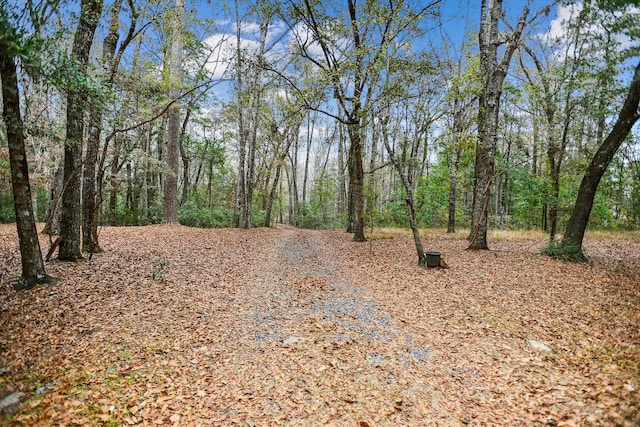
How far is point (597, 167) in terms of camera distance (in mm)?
7574

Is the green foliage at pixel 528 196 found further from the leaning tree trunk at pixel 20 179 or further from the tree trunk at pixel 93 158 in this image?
the leaning tree trunk at pixel 20 179

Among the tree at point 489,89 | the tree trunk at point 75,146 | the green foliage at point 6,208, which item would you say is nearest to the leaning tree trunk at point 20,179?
the tree trunk at point 75,146

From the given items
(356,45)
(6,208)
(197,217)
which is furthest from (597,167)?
(6,208)

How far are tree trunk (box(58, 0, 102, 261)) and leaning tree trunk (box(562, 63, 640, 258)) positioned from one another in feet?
34.5

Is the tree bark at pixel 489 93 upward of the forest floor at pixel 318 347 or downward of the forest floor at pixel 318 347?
upward

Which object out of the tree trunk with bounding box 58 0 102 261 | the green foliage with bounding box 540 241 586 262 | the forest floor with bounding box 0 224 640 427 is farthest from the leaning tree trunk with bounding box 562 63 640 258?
the tree trunk with bounding box 58 0 102 261

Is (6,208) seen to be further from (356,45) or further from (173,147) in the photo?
(356,45)

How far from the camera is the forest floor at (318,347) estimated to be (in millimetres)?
2721

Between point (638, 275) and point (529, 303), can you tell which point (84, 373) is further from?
point (638, 275)

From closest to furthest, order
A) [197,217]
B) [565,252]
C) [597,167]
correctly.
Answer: [597,167] < [565,252] < [197,217]

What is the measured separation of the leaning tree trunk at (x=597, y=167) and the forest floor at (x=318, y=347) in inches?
44.2

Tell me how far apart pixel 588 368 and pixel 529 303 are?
6.55 feet

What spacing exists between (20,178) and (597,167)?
37.1ft

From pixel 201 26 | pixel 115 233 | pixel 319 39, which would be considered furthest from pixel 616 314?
pixel 115 233
